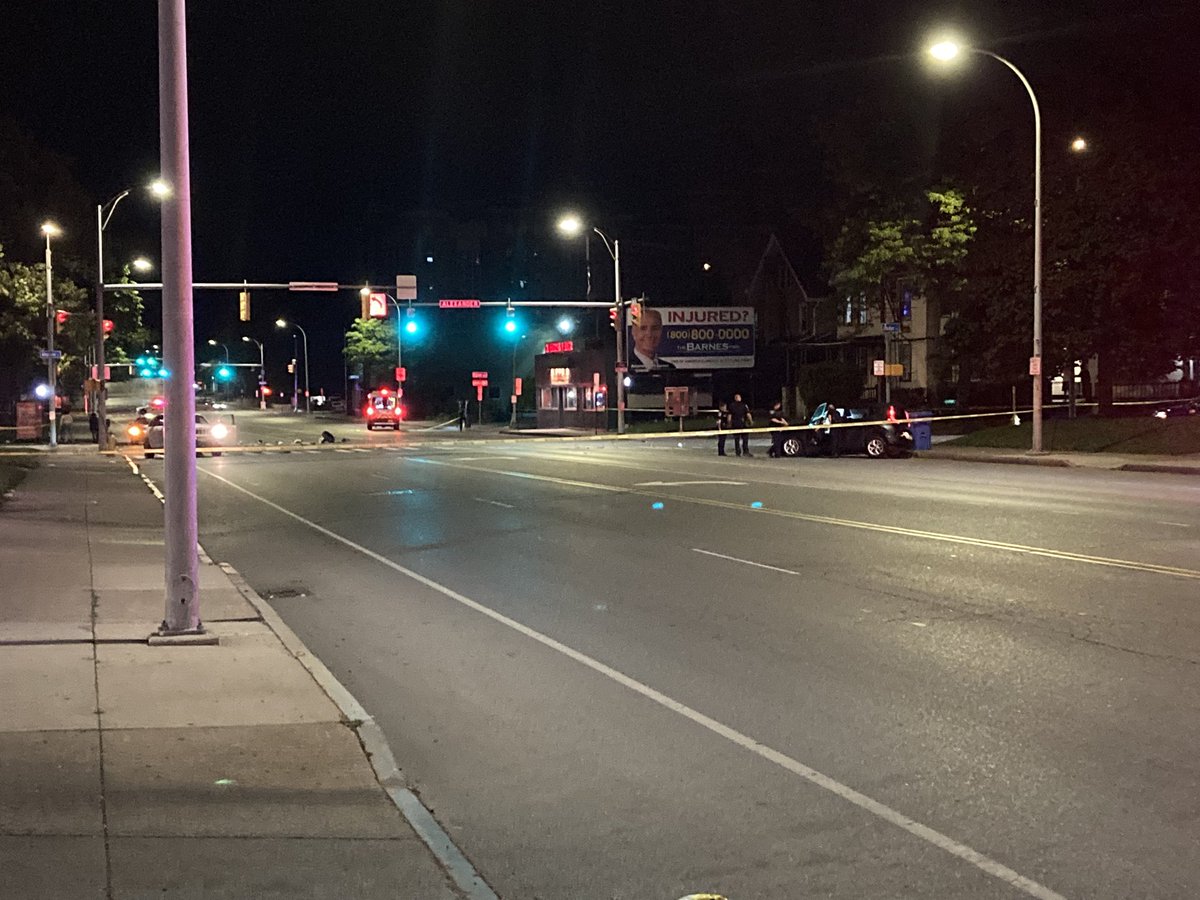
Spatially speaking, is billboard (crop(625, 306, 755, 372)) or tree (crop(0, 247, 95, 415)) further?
billboard (crop(625, 306, 755, 372))

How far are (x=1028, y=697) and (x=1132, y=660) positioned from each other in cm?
132

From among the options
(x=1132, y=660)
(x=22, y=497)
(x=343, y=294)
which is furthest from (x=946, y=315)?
(x=343, y=294)

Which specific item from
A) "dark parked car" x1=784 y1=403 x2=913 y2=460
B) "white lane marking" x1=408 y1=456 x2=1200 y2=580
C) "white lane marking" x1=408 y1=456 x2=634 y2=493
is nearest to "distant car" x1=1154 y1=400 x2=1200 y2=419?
"dark parked car" x1=784 y1=403 x2=913 y2=460

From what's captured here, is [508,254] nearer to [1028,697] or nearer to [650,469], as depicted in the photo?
[650,469]

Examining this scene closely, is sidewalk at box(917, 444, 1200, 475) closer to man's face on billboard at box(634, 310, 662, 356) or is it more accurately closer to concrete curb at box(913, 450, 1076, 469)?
concrete curb at box(913, 450, 1076, 469)

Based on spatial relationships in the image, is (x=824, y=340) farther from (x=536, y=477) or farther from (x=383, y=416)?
(x=536, y=477)

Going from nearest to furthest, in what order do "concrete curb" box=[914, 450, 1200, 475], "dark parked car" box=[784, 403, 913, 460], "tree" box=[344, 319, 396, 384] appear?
1. "concrete curb" box=[914, 450, 1200, 475]
2. "dark parked car" box=[784, 403, 913, 460]
3. "tree" box=[344, 319, 396, 384]

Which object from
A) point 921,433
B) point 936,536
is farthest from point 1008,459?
point 936,536

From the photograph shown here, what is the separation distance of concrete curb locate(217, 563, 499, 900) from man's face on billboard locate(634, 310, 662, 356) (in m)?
52.5

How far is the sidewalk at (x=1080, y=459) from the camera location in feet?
89.9

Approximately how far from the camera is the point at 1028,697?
24.6 ft

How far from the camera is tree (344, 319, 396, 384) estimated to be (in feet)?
325

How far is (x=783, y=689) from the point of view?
25.9ft

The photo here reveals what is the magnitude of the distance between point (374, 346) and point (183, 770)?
95.0m
